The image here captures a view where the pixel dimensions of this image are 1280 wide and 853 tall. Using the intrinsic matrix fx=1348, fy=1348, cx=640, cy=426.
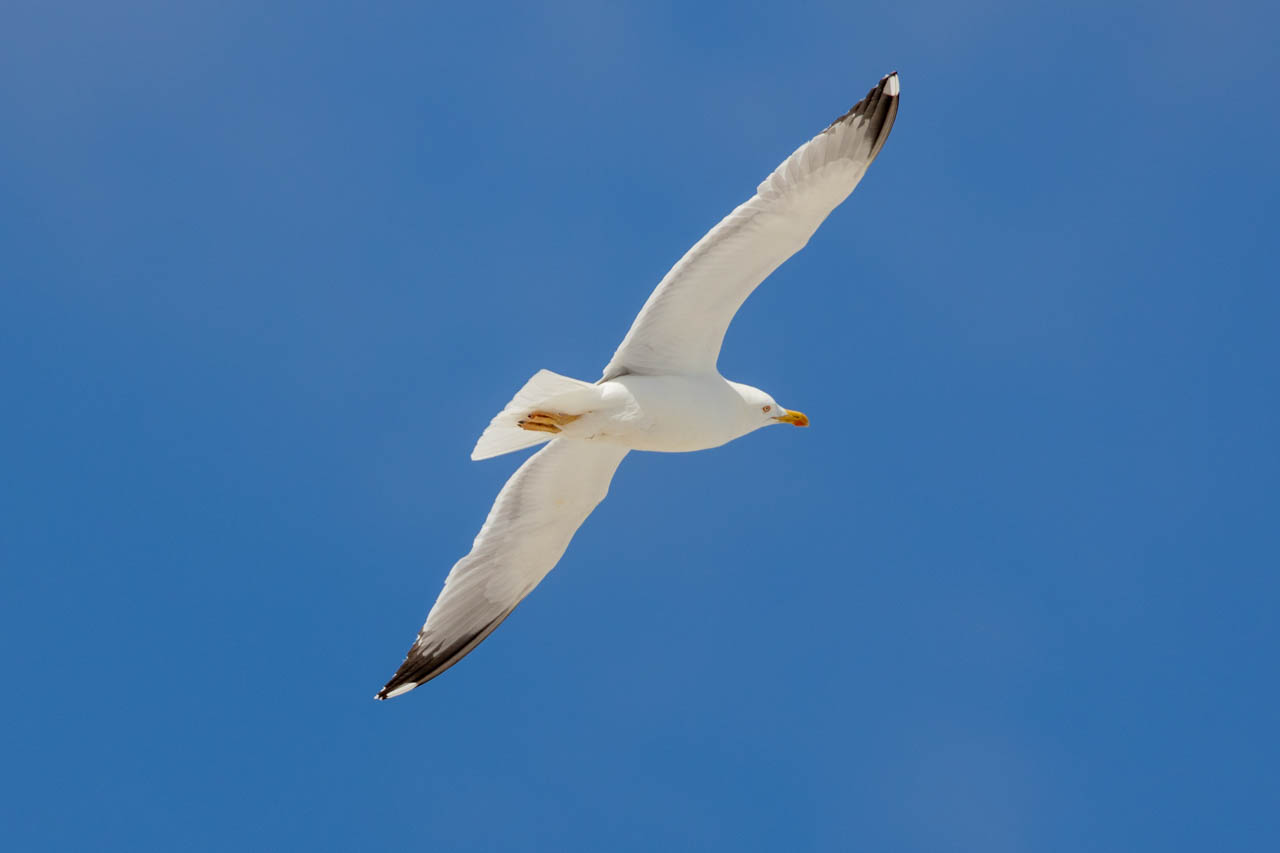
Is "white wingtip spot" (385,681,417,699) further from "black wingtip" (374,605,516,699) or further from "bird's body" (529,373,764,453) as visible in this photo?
"bird's body" (529,373,764,453)

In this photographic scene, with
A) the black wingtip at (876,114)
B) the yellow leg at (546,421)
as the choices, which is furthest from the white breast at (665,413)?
the black wingtip at (876,114)

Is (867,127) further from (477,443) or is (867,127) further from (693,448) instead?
(477,443)

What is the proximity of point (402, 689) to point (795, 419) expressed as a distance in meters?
3.53

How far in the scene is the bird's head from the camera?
9.38 meters

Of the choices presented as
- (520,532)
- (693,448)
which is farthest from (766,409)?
(520,532)

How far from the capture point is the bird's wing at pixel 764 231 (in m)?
8.34

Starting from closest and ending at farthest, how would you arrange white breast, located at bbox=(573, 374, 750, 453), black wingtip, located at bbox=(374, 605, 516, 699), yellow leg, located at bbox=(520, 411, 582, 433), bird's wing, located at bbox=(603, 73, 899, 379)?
1. bird's wing, located at bbox=(603, 73, 899, 379)
2. yellow leg, located at bbox=(520, 411, 582, 433)
3. white breast, located at bbox=(573, 374, 750, 453)
4. black wingtip, located at bbox=(374, 605, 516, 699)

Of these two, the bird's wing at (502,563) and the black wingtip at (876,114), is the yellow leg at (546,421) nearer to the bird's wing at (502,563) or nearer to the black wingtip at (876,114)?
the bird's wing at (502,563)

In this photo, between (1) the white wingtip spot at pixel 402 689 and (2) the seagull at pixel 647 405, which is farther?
(1) the white wingtip spot at pixel 402 689

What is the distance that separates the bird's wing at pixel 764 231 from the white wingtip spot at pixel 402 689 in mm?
3128

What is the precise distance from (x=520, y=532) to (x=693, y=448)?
160 cm

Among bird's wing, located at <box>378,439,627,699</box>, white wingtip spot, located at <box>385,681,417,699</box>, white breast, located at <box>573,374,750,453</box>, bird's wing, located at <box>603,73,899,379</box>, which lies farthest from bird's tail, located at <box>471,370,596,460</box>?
white wingtip spot, located at <box>385,681,417,699</box>

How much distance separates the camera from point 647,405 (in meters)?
8.73

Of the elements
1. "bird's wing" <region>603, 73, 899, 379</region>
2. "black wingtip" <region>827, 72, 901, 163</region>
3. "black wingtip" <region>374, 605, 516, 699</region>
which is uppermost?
"black wingtip" <region>827, 72, 901, 163</region>
